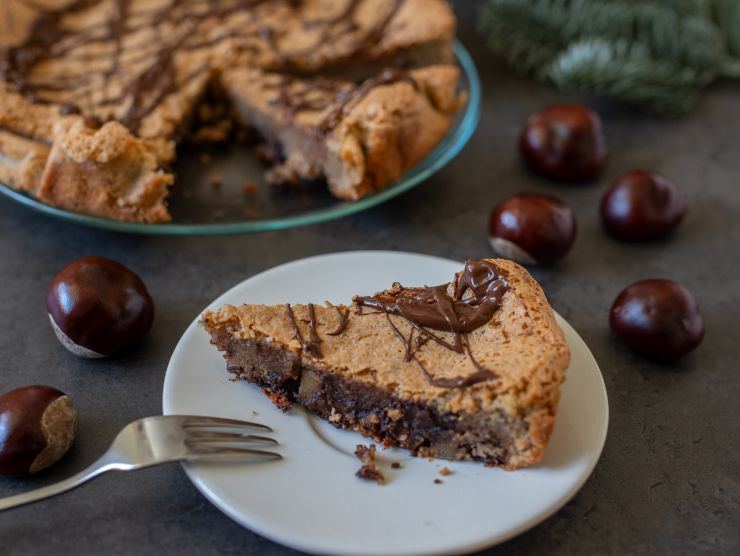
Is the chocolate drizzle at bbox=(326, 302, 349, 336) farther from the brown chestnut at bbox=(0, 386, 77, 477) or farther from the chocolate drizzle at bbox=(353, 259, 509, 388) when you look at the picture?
the brown chestnut at bbox=(0, 386, 77, 477)

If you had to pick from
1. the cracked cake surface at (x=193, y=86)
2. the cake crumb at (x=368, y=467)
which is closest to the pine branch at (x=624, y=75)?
the cracked cake surface at (x=193, y=86)

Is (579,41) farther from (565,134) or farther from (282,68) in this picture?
(282,68)

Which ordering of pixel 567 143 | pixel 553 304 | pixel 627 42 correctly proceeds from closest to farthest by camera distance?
pixel 553 304
pixel 567 143
pixel 627 42

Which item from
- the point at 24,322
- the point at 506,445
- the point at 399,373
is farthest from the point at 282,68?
the point at 506,445

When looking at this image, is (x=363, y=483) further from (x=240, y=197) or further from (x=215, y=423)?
(x=240, y=197)

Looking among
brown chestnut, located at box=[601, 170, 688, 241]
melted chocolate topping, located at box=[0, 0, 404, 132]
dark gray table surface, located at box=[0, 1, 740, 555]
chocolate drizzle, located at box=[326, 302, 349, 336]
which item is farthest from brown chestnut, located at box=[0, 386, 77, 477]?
brown chestnut, located at box=[601, 170, 688, 241]

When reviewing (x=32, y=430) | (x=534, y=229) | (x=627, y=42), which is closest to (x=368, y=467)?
(x=32, y=430)
